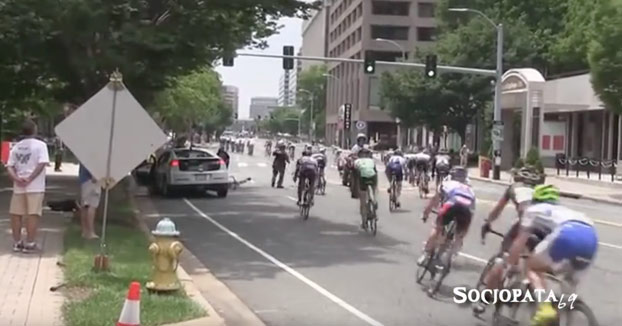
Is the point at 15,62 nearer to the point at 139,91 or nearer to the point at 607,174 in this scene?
the point at 139,91

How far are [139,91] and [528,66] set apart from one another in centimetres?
5190

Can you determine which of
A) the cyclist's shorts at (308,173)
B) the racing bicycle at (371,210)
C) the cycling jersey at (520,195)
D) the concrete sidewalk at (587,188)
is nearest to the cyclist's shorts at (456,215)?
the cycling jersey at (520,195)

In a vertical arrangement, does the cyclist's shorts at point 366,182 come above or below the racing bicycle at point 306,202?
above

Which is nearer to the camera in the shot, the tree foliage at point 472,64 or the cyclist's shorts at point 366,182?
the cyclist's shorts at point 366,182

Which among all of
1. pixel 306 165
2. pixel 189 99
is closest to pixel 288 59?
pixel 189 99

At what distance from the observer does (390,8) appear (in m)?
117

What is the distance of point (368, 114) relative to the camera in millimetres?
118375

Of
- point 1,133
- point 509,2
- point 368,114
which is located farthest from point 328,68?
point 1,133

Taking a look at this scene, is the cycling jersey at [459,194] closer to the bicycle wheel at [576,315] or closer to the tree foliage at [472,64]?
the bicycle wheel at [576,315]

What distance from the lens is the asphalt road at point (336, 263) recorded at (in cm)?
1050

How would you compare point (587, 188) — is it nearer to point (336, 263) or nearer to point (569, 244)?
point (336, 263)

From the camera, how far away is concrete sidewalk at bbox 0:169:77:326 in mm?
9188

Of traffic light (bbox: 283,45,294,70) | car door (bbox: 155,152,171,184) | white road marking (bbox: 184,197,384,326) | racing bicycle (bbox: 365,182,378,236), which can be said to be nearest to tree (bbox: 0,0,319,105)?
white road marking (bbox: 184,197,384,326)

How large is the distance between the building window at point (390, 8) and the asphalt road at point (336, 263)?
3622 inches
